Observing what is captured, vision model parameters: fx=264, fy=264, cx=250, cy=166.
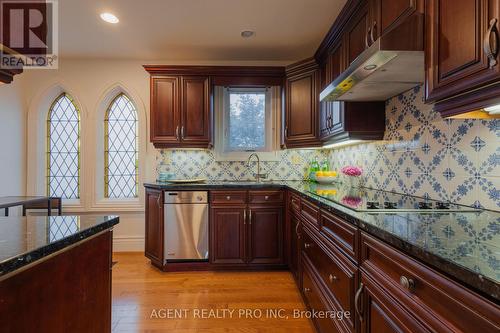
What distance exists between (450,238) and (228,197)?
2.21m

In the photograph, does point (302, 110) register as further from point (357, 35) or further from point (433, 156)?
point (433, 156)

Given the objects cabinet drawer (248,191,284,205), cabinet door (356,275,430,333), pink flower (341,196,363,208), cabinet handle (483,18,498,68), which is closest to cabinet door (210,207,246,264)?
cabinet drawer (248,191,284,205)

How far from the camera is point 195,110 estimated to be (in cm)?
319

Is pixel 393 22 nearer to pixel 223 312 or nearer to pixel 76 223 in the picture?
pixel 76 223

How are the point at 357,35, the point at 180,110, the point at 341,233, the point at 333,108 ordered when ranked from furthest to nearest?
the point at 180,110
the point at 333,108
the point at 357,35
the point at 341,233

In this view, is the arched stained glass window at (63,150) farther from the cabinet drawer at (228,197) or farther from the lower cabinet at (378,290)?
the lower cabinet at (378,290)

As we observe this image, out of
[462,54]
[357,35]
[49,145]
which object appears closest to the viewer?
[462,54]

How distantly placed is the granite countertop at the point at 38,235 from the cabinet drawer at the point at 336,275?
3.55ft

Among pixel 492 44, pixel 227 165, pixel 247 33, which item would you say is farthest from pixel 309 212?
pixel 247 33

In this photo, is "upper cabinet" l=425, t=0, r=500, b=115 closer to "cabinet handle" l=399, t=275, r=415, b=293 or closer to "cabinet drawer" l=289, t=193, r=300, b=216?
"cabinet handle" l=399, t=275, r=415, b=293

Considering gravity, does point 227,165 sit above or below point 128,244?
above

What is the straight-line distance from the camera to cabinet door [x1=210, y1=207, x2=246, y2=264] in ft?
9.34

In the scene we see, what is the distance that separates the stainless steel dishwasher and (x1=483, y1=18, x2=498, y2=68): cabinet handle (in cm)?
244

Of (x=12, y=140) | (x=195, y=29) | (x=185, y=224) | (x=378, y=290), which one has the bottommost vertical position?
(x=185, y=224)
